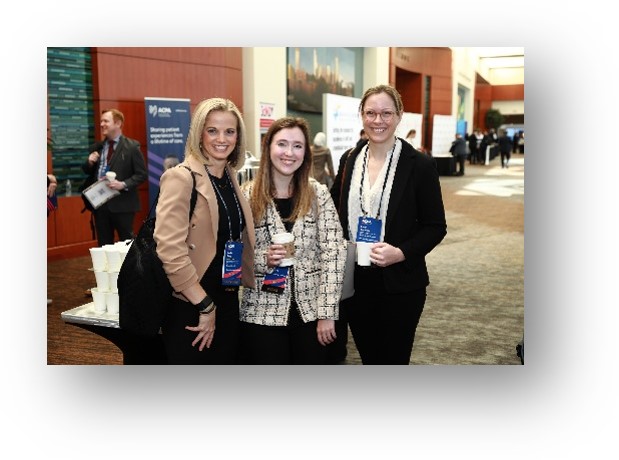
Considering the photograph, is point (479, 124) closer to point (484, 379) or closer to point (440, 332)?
point (440, 332)

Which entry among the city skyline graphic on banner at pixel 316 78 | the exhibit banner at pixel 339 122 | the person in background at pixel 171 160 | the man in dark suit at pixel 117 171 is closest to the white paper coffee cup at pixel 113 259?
the man in dark suit at pixel 117 171

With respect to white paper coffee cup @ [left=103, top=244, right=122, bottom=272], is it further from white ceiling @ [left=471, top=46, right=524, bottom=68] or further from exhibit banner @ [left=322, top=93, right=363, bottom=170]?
exhibit banner @ [left=322, top=93, right=363, bottom=170]

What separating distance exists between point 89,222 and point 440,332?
2.00 metres

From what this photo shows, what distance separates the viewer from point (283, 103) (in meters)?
4.27

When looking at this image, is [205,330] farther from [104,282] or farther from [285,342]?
[104,282]

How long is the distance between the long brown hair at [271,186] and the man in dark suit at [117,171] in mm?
1017

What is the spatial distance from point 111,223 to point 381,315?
1.58m

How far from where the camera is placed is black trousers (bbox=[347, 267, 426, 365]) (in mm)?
2297

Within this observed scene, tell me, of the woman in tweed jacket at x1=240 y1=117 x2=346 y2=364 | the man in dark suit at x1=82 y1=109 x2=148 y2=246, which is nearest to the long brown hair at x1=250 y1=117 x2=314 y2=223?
the woman in tweed jacket at x1=240 y1=117 x2=346 y2=364

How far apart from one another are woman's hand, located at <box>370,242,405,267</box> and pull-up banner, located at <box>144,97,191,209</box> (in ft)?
6.73

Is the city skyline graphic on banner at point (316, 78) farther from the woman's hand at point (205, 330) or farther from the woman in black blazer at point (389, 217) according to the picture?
the woman's hand at point (205, 330)

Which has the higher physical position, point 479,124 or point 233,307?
point 479,124

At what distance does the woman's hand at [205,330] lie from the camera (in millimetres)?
2033

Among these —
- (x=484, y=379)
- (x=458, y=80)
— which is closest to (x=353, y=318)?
(x=484, y=379)
